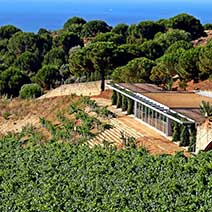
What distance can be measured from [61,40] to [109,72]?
56.1 ft

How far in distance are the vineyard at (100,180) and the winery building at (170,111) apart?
168 cm

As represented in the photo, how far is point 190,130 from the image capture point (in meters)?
18.0

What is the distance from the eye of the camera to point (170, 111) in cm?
1925

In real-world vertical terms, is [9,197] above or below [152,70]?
below

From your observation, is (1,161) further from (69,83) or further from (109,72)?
(69,83)

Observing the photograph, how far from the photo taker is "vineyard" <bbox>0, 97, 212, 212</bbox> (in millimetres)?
11375

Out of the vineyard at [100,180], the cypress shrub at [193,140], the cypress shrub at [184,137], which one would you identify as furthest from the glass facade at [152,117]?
the vineyard at [100,180]

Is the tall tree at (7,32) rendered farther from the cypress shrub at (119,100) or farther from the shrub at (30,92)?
the cypress shrub at (119,100)

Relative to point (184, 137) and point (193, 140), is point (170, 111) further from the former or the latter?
point (193, 140)

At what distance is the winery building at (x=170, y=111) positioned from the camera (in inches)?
698

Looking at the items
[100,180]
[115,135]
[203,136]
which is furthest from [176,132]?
[100,180]

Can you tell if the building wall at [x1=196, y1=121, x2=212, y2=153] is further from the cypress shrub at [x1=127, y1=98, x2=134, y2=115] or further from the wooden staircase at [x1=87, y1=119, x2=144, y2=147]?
the cypress shrub at [x1=127, y1=98, x2=134, y2=115]

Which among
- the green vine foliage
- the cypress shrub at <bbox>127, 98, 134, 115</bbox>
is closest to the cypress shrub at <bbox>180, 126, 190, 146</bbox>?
the green vine foliage

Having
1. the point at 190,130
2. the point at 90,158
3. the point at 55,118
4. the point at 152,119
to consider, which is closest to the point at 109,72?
the point at 55,118
